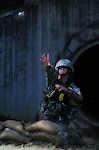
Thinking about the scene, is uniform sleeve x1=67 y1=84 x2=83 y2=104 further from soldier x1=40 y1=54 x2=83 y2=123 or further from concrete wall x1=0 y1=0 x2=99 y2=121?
concrete wall x1=0 y1=0 x2=99 y2=121

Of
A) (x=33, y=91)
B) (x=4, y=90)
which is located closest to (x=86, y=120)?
(x=33, y=91)

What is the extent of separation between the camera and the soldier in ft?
20.8

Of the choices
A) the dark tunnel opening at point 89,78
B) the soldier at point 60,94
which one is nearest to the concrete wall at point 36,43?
the dark tunnel opening at point 89,78

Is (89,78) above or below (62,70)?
above

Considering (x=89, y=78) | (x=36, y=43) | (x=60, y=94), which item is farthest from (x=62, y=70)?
(x=89, y=78)

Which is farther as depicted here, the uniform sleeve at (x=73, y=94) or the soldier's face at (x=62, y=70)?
the soldier's face at (x=62, y=70)

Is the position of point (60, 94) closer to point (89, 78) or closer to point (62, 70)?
point (62, 70)

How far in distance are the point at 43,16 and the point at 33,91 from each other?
1764mm

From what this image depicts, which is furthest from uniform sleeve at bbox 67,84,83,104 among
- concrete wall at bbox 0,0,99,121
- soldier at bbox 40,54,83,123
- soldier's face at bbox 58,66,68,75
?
concrete wall at bbox 0,0,99,121

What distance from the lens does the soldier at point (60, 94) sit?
634 centimetres

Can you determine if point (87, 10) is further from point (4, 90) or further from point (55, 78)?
point (55, 78)

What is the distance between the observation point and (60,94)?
643 centimetres

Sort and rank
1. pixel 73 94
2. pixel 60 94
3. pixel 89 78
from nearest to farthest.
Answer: pixel 73 94 < pixel 60 94 < pixel 89 78

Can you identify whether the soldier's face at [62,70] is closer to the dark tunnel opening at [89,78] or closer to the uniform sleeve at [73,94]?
the uniform sleeve at [73,94]
